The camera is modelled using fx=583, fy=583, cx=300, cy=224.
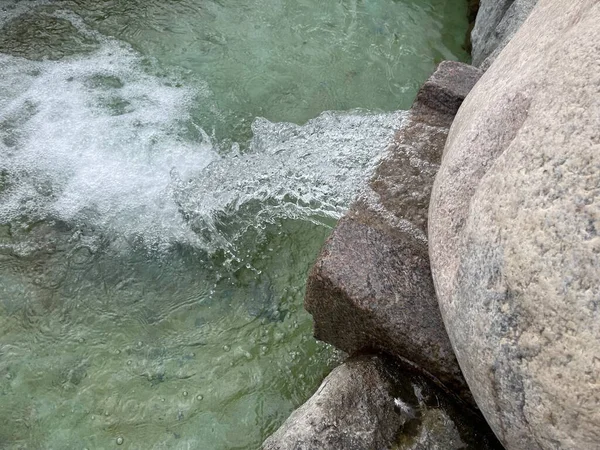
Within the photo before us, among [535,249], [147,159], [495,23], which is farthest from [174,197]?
[495,23]

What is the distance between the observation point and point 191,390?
2.45m

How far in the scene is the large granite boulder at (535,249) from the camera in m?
1.25

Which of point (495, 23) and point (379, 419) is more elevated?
point (495, 23)

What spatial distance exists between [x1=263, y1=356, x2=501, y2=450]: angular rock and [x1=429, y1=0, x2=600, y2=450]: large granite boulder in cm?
27

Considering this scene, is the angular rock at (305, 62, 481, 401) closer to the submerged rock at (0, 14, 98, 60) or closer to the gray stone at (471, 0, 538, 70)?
the gray stone at (471, 0, 538, 70)

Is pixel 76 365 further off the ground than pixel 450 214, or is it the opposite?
pixel 450 214

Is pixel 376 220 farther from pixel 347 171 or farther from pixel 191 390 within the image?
pixel 191 390

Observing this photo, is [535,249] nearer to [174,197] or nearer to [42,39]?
[174,197]

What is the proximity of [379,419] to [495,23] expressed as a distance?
3.05 metres

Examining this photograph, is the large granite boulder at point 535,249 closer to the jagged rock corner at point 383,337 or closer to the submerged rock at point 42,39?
the jagged rock corner at point 383,337

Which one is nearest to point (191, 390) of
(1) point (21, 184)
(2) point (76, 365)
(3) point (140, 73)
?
(2) point (76, 365)

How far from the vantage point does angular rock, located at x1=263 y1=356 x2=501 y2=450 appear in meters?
1.80

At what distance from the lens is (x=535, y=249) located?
134cm

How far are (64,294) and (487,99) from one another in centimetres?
203
